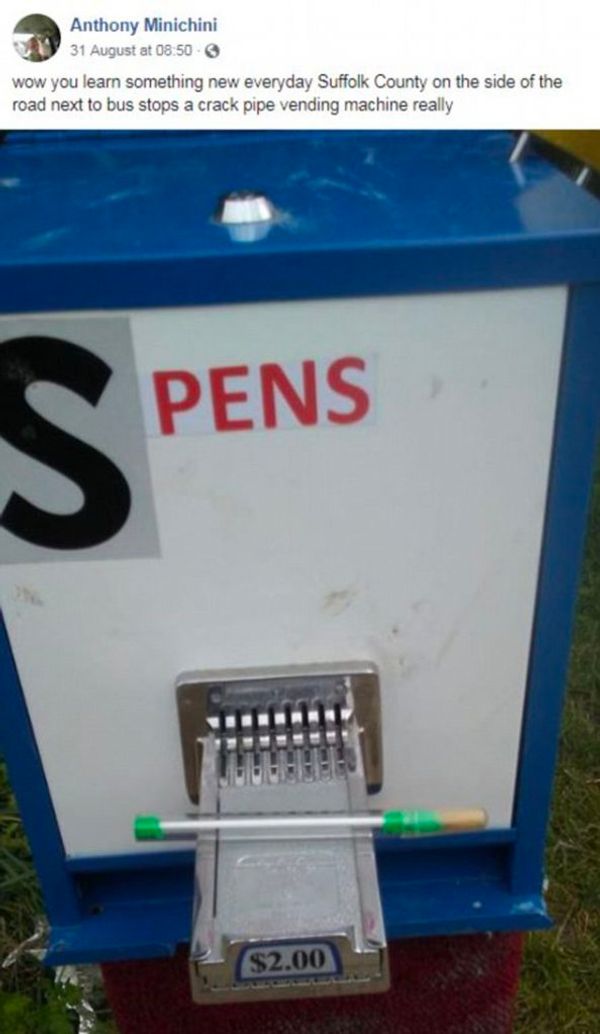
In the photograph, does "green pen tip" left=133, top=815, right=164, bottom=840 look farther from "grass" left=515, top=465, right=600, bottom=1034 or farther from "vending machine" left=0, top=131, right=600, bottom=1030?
"grass" left=515, top=465, right=600, bottom=1034

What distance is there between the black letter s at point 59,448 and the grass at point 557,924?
834 mm

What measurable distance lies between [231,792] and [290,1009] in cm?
43

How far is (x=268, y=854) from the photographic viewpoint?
72cm

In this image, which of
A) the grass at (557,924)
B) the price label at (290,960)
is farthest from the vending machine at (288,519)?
the grass at (557,924)

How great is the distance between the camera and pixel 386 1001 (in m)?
1.09

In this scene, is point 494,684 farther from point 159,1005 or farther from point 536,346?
point 159,1005

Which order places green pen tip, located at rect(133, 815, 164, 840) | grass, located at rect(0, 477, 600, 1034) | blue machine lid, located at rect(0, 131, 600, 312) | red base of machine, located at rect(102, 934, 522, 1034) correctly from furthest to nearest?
1. grass, located at rect(0, 477, 600, 1034)
2. red base of machine, located at rect(102, 934, 522, 1034)
3. green pen tip, located at rect(133, 815, 164, 840)
4. blue machine lid, located at rect(0, 131, 600, 312)
